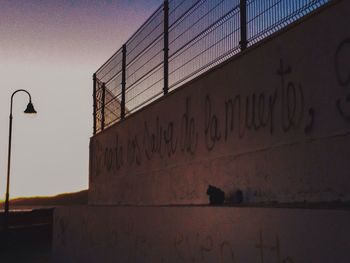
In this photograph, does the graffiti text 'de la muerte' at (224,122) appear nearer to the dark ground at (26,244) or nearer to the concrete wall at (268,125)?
the concrete wall at (268,125)

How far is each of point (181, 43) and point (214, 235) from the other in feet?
12.8

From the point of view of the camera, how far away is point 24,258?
19.8 m

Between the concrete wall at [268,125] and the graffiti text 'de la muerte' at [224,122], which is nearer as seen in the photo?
the concrete wall at [268,125]

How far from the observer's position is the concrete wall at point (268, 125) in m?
5.57

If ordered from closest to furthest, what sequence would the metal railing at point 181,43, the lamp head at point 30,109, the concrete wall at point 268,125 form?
the concrete wall at point 268,125
the metal railing at point 181,43
the lamp head at point 30,109

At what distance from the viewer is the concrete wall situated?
18.3 ft

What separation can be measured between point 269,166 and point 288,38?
1268 millimetres

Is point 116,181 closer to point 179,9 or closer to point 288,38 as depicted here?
point 179,9

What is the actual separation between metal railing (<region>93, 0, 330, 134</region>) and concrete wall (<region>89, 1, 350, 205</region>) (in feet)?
0.66

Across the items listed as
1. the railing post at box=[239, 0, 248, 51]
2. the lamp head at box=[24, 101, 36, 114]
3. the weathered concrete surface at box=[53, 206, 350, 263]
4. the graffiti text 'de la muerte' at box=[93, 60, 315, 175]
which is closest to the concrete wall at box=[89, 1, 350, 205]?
the graffiti text 'de la muerte' at box=[93, 60, 315, 175]

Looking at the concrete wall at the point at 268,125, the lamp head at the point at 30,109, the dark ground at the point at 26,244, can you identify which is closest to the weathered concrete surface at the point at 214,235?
the concrete wall at the point at 268,125

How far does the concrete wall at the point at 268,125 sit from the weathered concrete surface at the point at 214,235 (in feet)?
1.87

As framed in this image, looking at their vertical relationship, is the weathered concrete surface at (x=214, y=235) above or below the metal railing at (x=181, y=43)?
below

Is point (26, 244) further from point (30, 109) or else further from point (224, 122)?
point (224, 122)
